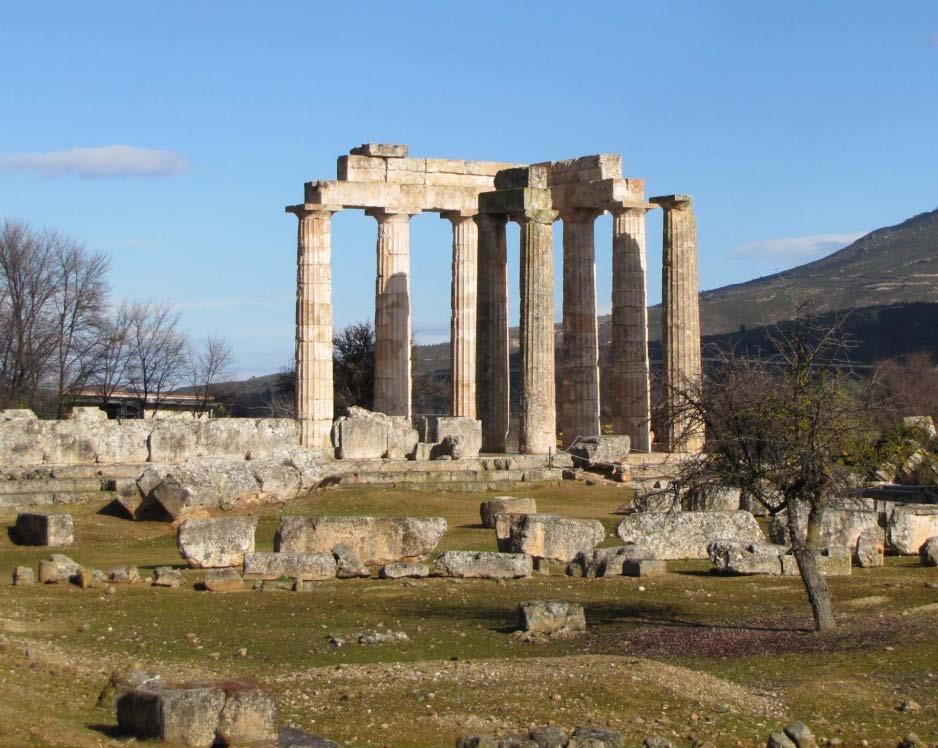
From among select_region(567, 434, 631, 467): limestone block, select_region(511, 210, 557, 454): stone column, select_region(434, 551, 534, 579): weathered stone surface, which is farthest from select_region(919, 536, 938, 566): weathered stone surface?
select_region(511, 210, 557, 454): stone column

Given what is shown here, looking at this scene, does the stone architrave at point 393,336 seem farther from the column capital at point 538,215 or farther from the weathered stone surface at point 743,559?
the weathered stone surface at point 743,559

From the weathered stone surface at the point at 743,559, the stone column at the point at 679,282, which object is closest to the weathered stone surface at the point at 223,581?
the weathered stone surface at the point at 743,559

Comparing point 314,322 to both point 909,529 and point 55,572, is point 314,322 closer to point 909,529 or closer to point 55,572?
point 909,529

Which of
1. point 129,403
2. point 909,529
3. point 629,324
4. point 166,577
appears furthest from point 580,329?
point 129,403

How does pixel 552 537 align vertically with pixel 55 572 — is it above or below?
above

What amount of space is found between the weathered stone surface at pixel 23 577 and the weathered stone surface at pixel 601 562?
7760 millimetres

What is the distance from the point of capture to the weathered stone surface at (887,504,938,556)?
1169 inches

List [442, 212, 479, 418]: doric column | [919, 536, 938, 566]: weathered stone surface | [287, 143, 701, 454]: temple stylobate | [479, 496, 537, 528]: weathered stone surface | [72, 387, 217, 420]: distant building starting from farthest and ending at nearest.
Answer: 1. [72, 387, 217, 420]: distant building
2. [442, 212, 479, 418]: doric column
3. [287, 143, 701, 454]: temple stylobate
4. [479, 496, 537, 528]: weathered stone surface
5. [919, 536, 938, 566]: weathered stone surface

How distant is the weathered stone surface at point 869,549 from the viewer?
91.7 ft

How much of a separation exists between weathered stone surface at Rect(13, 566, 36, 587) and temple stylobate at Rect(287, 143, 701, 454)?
21.0 m

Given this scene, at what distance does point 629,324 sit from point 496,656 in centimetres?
2870

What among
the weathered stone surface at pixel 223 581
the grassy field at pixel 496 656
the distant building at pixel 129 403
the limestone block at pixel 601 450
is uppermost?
the distant building at pixel 129 403

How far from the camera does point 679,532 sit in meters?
28.5

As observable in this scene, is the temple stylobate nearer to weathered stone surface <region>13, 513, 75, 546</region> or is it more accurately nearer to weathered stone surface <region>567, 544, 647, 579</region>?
weathered stone surface <region>13, 513, 75, 546</region>
